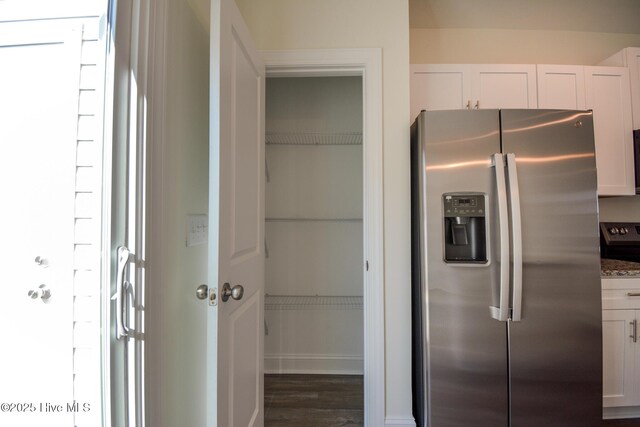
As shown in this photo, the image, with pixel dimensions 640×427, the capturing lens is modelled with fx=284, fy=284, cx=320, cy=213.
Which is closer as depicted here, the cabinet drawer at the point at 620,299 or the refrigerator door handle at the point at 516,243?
the refrigerator door handle at the point at 516,243

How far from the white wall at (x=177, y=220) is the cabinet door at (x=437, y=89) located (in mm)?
1284

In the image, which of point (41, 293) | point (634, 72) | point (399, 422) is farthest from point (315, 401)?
point (634, 72)

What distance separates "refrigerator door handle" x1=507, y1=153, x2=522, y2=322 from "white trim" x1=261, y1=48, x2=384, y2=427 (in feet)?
2.03

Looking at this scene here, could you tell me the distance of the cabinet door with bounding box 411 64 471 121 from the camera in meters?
1.87

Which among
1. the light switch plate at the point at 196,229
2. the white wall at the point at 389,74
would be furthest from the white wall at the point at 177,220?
the white wall at the point at 389,74

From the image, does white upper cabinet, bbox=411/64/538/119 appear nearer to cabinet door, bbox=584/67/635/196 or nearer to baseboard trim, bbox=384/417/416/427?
cabinet door, bbox=584/67/635/196

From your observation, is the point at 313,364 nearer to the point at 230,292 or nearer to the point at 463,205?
the point at 230,292

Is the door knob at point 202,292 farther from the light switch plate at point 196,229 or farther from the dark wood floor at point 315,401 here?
the dark wood floor at point 315,401

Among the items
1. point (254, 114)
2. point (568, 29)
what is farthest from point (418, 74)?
point (568, 29)

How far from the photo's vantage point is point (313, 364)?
2355mm

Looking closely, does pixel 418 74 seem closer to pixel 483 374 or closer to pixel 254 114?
pixel 254 114

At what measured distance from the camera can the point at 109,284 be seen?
804 mm

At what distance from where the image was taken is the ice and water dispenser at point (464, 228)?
4.53ft

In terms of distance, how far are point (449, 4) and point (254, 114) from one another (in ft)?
5.72
